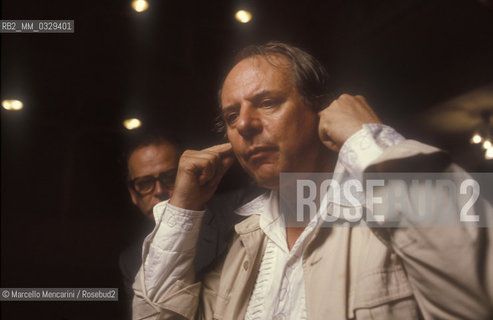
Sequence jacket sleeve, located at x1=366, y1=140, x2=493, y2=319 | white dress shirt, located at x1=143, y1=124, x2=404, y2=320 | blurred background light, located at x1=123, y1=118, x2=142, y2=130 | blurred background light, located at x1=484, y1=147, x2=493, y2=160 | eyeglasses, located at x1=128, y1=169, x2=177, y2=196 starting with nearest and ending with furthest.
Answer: jacket sleeve, located at x1=366, y1=140, x2=493, y2=319 → white dress shirt, located at x1=143, y1=124, x2=404, y2=320 → blurred background light, located at x1=484, y1=147, x2=493, y2=160 → eyeglasses, located at x1=128, y1=169, x2=177, y2=196 → blurred background light, located at x1=123, y1=118, x2=142, y2=130

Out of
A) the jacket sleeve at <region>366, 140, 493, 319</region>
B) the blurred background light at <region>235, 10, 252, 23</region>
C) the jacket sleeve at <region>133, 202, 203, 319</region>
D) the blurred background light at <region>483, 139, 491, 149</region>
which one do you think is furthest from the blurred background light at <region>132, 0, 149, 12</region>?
the blurred background light at <region>483, 139, 491, 149</region>

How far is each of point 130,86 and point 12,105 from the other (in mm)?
392

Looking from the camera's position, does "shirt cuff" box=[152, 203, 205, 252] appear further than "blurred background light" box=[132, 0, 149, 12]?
No

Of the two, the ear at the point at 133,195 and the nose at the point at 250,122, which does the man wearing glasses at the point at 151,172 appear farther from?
the nose at the point at 250,122

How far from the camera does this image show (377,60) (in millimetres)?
1113

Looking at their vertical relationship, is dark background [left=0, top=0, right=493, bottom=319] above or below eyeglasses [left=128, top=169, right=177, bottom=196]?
above

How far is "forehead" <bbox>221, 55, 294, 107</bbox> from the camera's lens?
95 centimetres

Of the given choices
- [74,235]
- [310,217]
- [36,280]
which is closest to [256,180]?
[310,217]

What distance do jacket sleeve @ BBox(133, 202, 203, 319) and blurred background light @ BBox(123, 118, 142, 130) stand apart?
302 mm

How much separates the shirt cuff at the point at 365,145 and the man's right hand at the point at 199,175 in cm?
33

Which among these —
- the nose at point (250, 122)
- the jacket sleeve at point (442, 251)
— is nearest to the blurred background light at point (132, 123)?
the nose at point (250, 122)

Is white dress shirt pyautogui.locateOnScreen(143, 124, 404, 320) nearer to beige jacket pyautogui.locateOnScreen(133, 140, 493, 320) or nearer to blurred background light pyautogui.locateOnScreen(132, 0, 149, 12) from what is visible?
beige jacket pyautogui.locateOnScreen(133, 140, 493, 320)

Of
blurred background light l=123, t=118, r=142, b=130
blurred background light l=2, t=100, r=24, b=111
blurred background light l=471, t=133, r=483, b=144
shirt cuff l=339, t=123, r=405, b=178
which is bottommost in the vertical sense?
shirt cuff l=339, t=123, r=405, b=178

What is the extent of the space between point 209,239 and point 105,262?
322 millimetres
